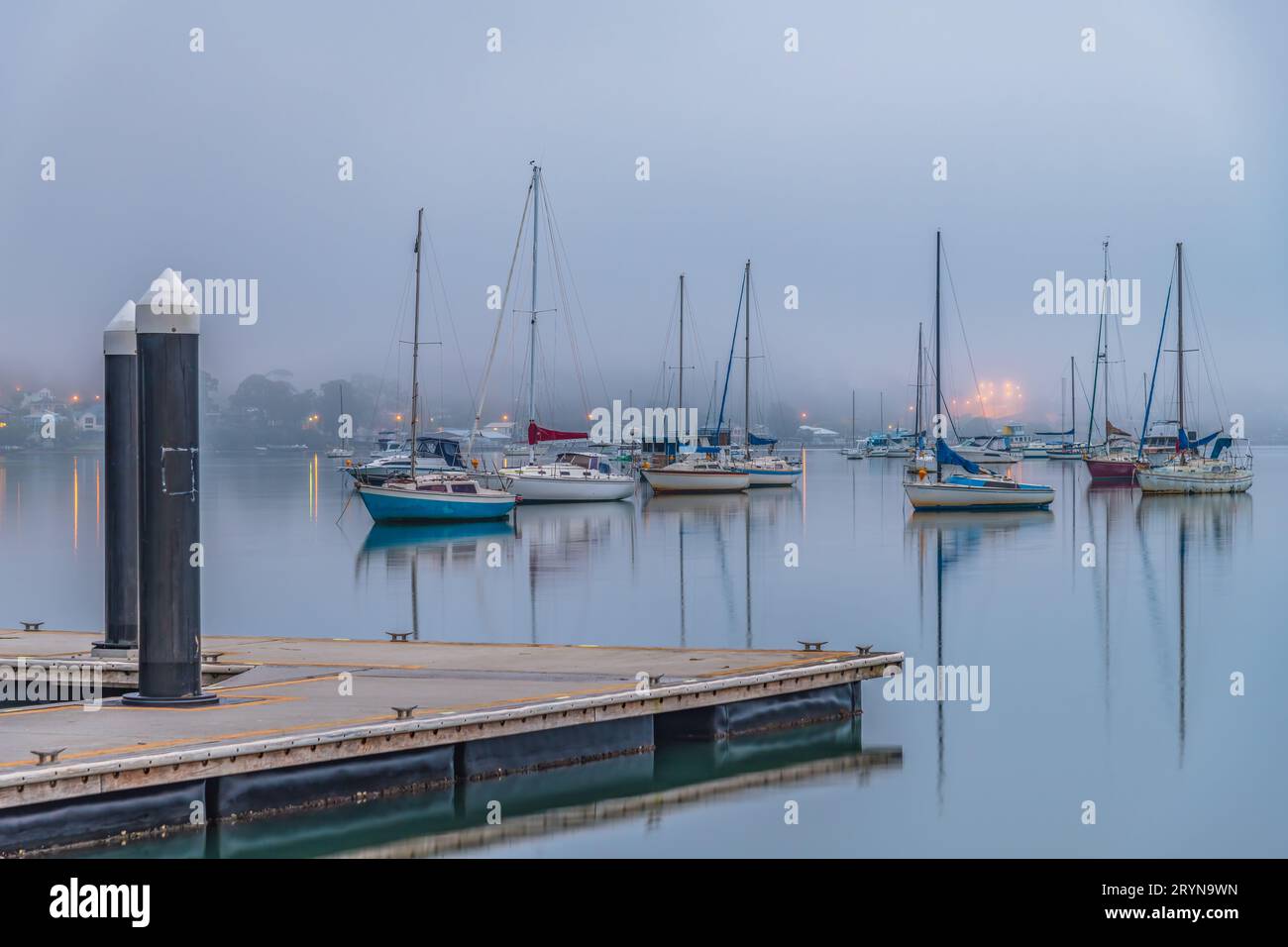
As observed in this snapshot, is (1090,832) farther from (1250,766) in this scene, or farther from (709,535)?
(709,535)

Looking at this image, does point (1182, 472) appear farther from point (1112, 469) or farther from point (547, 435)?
point (547, 435)

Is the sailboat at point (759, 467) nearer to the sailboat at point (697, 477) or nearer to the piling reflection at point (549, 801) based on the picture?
the sailboat at point (697, 477)

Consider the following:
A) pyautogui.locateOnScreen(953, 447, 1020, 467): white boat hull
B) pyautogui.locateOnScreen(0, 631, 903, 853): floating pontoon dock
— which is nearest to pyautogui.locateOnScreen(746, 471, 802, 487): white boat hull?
pyautogui.locateOnScreen(953, 447, 1020, 467): white boat hull

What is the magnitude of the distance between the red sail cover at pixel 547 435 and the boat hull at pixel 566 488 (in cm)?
203

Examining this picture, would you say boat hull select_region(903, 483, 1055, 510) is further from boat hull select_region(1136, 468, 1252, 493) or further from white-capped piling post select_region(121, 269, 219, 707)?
white-capped piling post select_region(121, 269, 219, 707)

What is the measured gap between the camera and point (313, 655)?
20469 millimetres

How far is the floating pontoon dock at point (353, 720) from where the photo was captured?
42.7 ft

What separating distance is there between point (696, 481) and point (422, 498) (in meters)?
30.9

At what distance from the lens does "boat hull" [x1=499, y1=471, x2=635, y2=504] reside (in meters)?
73.4

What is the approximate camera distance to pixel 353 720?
1500 cm

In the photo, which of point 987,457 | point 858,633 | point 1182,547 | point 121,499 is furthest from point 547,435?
point 987,457

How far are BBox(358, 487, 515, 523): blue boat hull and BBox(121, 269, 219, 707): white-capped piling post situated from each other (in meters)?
42.3
